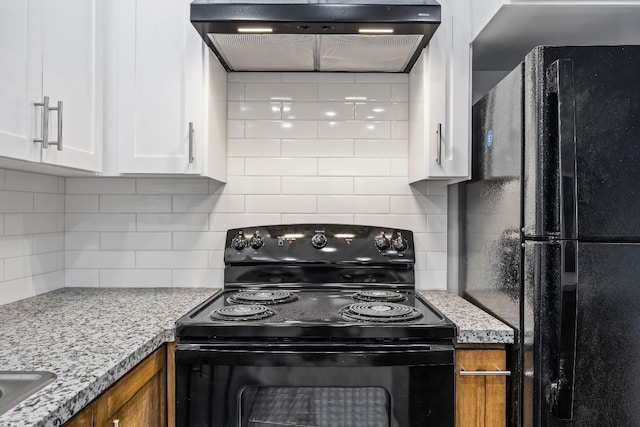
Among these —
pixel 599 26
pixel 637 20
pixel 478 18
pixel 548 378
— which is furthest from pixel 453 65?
pixel 548 378

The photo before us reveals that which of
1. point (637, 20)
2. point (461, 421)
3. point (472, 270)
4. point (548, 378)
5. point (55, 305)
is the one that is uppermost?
point (637, 20)

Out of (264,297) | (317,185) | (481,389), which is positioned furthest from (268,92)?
(481,389)

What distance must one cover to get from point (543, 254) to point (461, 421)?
564mm

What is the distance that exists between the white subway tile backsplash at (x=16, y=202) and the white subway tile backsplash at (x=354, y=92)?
4.14 ft

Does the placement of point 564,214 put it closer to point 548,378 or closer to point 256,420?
point 548,378

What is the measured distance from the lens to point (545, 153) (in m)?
1.25

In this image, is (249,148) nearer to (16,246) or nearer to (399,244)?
(399,244)

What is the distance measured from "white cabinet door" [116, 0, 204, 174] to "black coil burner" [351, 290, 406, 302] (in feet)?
2.58

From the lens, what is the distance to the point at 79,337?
1221 mm

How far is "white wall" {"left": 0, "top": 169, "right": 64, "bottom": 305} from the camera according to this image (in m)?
1.67

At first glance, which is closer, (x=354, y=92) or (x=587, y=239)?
(x=587, y=239)

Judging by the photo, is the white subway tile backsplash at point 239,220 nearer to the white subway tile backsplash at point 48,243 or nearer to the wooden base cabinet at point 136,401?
the white subway tile backsplash at point 48,243

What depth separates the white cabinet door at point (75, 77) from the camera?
1.39 metres

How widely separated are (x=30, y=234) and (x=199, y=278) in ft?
2.24
